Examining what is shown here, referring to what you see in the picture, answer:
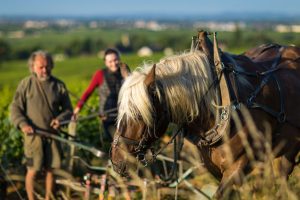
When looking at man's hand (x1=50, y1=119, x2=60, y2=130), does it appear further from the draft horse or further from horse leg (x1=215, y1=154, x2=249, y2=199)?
horse leg (x1=215, y1=154, x2=249, y2=199)

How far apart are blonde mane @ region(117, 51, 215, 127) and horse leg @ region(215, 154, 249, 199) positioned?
0.50m

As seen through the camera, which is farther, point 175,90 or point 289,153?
point 289,153

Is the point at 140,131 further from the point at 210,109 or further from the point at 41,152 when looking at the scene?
the point at 41,152

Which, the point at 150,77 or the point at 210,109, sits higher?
the point at 150,77

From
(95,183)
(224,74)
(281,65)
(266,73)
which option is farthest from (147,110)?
(95,183)

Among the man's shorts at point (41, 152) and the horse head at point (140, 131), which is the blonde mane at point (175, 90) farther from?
the man's shorts at point (41, 152)

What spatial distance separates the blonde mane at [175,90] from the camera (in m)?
4.20

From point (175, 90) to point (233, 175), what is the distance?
0.83 metres

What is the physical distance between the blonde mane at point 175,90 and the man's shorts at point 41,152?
2694mm

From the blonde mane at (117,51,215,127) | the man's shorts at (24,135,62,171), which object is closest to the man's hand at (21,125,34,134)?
the man's shorts at (24,135,62,171)

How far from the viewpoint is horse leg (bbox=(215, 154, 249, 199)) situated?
14.9ft

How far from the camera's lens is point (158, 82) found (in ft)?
14.1

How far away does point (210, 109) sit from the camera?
4.52 m

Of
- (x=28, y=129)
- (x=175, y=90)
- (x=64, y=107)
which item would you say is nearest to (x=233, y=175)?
(x=175, y=90)
